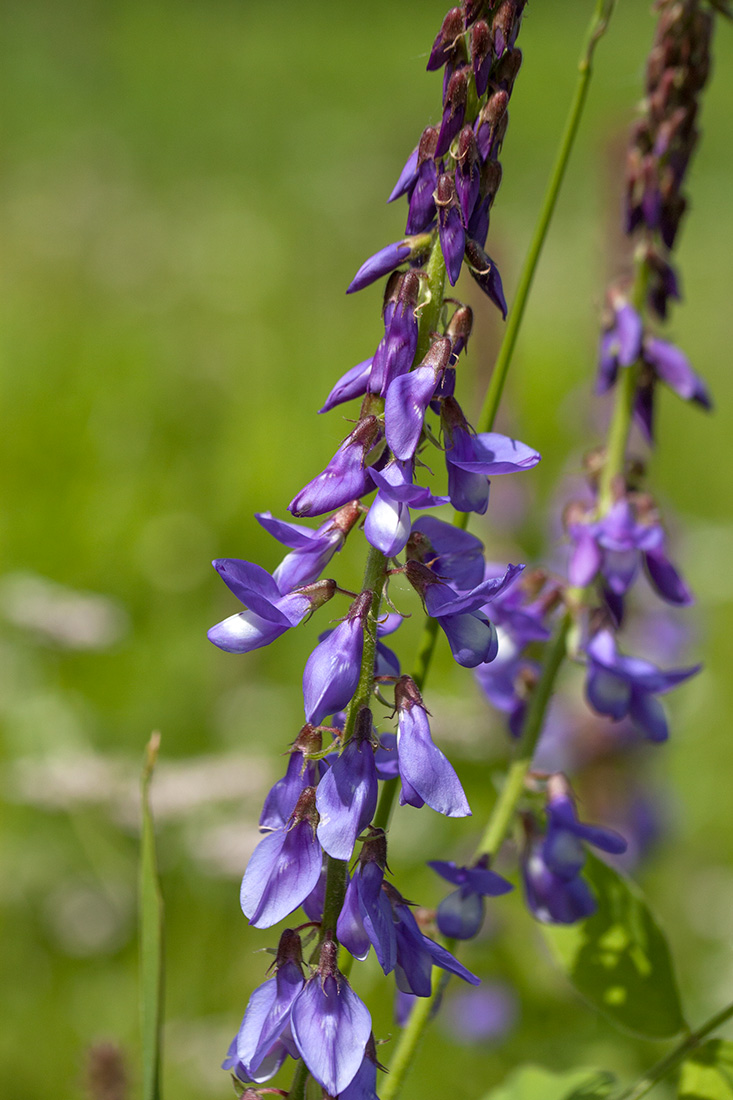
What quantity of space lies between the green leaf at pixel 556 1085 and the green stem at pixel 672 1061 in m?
0.03

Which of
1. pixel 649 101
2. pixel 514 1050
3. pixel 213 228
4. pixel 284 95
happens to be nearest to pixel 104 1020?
pixel 514 1050

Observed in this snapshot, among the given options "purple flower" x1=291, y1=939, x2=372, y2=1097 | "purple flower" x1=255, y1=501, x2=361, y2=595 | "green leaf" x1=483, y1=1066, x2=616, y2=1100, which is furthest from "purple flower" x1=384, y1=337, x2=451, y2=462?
"green leaf" x1=483, y1=1066, x2=616, y2=1100

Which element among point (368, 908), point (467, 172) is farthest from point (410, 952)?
point (467, 172)

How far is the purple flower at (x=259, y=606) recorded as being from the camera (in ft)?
2.77

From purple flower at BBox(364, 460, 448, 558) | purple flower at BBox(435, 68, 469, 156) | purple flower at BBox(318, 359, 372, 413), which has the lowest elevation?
purple flower at BBox(364, 460, 448, 558)

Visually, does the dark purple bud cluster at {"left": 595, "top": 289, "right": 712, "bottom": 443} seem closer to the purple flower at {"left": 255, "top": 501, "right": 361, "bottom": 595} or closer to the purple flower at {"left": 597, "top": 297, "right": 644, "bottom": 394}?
the purple flower at {"left": 597, "top": 297, "right": 644, "bottom": 394}

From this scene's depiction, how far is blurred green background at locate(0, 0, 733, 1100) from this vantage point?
237cm

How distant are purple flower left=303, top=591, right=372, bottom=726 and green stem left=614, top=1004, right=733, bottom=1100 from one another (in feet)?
2.06

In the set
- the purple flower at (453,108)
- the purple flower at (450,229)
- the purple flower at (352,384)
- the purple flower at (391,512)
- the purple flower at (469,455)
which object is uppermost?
the purple flower at (453,108)

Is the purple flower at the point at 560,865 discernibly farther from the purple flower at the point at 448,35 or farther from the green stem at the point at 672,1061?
the purple flower at the point at 448,35

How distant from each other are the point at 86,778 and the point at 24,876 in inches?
31.9

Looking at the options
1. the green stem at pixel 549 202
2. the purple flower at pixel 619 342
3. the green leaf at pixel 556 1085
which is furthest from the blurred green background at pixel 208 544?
the green leaf at pixel 556 1085

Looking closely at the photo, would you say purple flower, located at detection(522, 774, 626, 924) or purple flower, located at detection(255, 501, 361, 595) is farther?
purple flower, located at detection(522, 774, 626, 924)

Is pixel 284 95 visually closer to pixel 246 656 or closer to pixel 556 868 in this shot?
pixel 246 656
